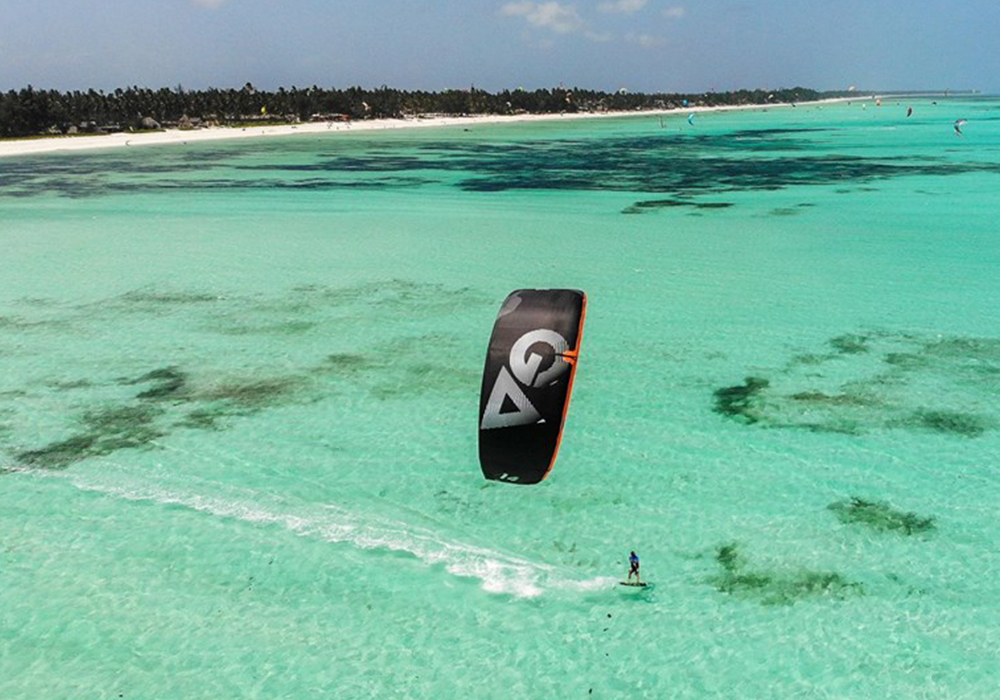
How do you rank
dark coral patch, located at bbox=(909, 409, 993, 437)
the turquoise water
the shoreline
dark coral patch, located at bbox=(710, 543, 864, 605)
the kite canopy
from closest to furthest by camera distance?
1. the turquoise water
2. the kite canopy
3. dark coral patch, located at bbox=(710, 543, 864, 605)
4. dark coral patch, located at bbox=(909, 409, 993, 437)
5. the shoreline

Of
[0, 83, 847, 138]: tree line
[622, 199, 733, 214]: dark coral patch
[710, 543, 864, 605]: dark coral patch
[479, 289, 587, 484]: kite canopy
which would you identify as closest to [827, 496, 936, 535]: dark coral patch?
[710, 543, 864, 605]: dark coral patch

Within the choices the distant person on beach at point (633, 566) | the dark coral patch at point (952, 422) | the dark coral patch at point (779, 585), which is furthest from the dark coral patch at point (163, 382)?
the dark coral patch at point (952, 422)

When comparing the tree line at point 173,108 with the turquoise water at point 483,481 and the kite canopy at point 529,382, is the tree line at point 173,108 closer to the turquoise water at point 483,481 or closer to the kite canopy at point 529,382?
the turquoise water at point 483,481

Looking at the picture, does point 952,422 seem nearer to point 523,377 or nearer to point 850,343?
point 850,343

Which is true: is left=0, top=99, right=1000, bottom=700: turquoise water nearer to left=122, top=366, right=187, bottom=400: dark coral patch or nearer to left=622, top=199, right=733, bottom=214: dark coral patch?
left=122, top=366, right=187, bottom=400: dark coral patch

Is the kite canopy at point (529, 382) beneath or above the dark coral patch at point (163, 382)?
above

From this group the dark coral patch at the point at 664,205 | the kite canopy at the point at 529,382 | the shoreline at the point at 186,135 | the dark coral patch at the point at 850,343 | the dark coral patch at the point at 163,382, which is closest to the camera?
the kite canopy at the point at 529,382

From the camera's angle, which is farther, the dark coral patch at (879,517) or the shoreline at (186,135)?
the shoreline at (186,135)

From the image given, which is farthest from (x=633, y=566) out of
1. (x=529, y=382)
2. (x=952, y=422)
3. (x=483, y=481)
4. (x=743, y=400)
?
(x=952, y=422)

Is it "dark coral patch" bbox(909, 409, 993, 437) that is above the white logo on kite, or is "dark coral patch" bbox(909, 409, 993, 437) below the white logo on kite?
below
